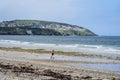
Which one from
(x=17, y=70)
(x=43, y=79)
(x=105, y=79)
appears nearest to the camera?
(x=43, y=79)

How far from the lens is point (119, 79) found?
62.3 ft

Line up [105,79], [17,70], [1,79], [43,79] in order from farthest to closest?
[17,70], [105,79], [43,79], [1,79]

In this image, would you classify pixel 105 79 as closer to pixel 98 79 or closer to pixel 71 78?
pixel 98 79

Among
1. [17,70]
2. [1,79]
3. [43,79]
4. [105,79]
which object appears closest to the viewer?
[1,79]

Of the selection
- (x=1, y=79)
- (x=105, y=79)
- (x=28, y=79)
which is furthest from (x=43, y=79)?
(x=105, y=79)

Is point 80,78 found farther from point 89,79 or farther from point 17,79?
point 17,79

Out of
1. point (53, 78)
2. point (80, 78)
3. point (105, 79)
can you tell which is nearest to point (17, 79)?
point (53, 78)

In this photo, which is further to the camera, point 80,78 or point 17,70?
point 17,70

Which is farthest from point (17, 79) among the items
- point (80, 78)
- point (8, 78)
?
point (80, 78)

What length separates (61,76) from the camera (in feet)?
62.6

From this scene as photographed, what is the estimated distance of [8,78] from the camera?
17.1 meters

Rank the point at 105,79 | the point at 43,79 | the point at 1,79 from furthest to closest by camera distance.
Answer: the point at 105,79, the point at 43,79, the point at 1,79

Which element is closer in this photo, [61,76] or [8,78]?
[8,78]

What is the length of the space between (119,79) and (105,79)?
0.95 meters
